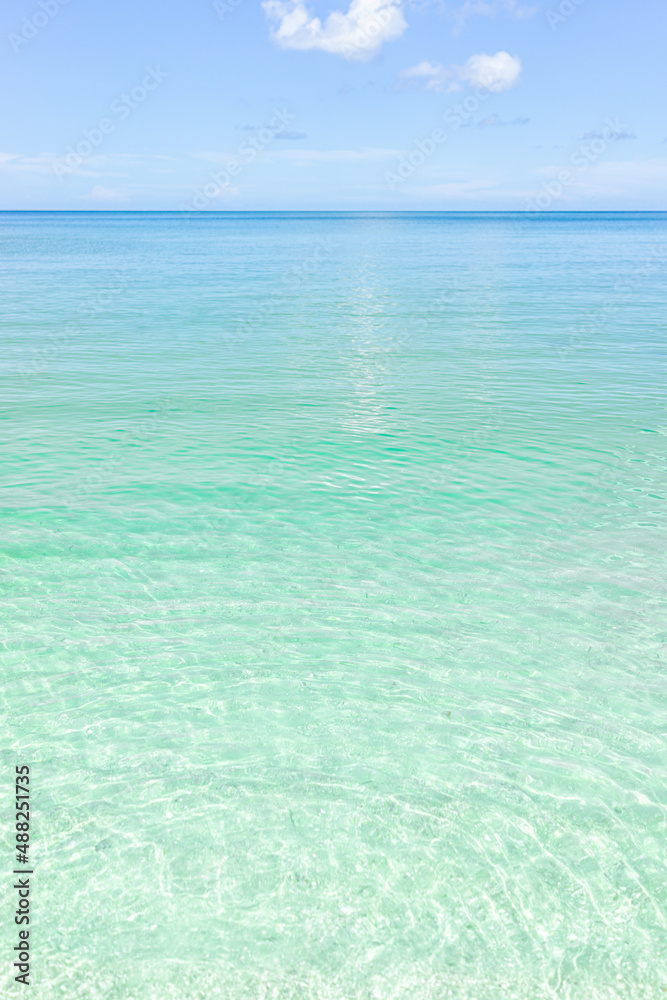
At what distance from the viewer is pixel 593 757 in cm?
631

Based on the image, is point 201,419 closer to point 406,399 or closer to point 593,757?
point 406,399

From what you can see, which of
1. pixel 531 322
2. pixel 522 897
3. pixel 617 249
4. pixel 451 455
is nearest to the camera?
pixel 522 897

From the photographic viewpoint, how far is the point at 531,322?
96.2 ft

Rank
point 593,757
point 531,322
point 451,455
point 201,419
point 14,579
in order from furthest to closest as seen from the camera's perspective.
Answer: point 531,322, point 201,419, point 451,455, point 14,579, point 593,757

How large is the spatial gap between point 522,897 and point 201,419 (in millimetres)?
13184

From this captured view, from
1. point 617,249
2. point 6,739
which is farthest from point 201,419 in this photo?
point 617,249

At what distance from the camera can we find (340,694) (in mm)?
7164

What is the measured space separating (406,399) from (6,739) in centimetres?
1337

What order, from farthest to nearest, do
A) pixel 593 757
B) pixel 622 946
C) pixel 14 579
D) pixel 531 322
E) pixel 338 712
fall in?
pixel 531 322
pixel 14 579
pixel 338 712
pixel 593 757
pixel 622 946

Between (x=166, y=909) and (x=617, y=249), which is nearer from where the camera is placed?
(x=166, y=909)

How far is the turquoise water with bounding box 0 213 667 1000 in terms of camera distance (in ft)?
15.7

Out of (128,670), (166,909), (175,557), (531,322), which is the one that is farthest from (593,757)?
(531,322)

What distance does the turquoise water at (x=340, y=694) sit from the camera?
4.78 metres

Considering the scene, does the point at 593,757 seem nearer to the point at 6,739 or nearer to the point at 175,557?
the point at 6,739
